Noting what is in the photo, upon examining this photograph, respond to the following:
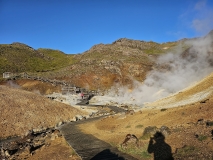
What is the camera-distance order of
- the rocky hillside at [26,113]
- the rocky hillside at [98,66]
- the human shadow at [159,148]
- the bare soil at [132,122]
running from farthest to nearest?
the rocky hillside at [98,66]
the rocky hillside at [26,113]
the bare soil at [132,122]
the human shadow at [159,148]

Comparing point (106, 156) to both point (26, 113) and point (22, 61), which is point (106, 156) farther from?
point (22, 61)

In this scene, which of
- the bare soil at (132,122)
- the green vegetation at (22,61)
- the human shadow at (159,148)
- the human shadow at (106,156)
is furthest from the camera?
the green vegetation at (22,61)

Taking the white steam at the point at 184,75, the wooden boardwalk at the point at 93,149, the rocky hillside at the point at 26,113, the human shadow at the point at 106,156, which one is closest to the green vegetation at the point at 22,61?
the white steam at the point at 184,75

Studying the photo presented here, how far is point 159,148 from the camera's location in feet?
43.4

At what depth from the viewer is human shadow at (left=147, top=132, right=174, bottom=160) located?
1202 centimetres

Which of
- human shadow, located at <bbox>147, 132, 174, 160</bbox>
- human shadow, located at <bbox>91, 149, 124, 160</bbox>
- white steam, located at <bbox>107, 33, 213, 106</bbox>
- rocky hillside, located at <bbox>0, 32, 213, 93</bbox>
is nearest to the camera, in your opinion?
human shadow, located at <bbox>147, 132, 174, 160</bbox>

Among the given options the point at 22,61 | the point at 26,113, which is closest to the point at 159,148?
the point at 26,113

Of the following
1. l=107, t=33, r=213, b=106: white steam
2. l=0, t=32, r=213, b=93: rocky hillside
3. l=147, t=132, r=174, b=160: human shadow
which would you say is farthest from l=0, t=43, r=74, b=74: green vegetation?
l=147, t=132, r=174, b=160: human shadow

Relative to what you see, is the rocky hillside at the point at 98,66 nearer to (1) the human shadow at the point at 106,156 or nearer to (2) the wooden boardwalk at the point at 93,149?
(2) the wooden boardwalk at the point at 93,149

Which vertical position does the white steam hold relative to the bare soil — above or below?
above

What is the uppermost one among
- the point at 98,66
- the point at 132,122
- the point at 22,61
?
the point at 22,61

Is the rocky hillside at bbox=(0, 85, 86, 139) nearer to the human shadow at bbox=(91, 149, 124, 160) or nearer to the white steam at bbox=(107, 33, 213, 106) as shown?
the human shadow at bbox=(91, 149, 124, 160)

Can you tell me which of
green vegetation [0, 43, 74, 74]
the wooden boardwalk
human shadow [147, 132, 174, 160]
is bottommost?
the wooden boardwalk

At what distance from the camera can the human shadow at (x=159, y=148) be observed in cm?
1202
